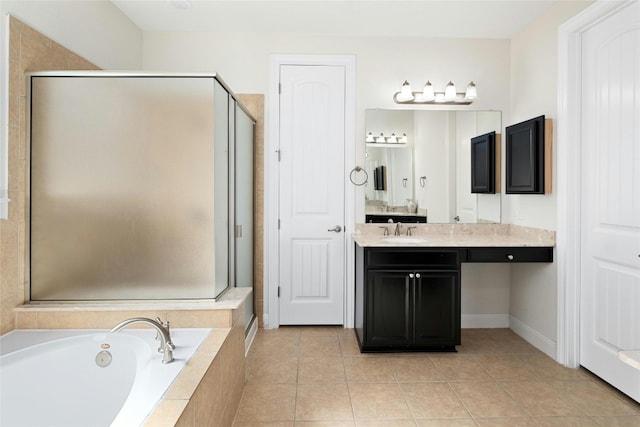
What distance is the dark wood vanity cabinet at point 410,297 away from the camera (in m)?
2.82

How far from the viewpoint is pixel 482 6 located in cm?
287

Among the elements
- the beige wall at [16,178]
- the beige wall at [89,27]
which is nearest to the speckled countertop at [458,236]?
the beige wall at [16,178]

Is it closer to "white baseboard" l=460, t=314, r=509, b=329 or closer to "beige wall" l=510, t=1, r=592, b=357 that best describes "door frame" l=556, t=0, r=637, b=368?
"beige wall" l=510, t=1, r=592, b=357

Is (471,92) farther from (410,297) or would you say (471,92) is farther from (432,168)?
(410,297)

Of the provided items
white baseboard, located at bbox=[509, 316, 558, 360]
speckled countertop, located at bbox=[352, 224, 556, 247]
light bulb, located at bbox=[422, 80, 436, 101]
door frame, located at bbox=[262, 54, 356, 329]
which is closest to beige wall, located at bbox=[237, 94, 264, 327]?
door frame, located at bbox=[262, 54, 356, 329]

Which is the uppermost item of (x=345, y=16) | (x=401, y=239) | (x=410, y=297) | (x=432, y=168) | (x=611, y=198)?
(x=345, y=16)

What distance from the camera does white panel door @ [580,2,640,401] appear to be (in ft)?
7.21

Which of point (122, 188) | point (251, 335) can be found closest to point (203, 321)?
point (122, 188)

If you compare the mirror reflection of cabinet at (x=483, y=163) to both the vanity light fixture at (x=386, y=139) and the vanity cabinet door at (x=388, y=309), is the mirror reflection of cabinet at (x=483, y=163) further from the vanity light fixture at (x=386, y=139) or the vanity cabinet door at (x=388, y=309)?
the vanity cabinet door at (x=388, y=309)

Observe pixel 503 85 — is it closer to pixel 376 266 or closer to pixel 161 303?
pixel 376 266

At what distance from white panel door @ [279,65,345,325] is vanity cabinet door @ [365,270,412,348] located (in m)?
0.65

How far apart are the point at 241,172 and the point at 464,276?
85.3 inches

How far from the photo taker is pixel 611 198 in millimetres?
2359

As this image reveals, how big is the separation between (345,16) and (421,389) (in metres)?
2.69
